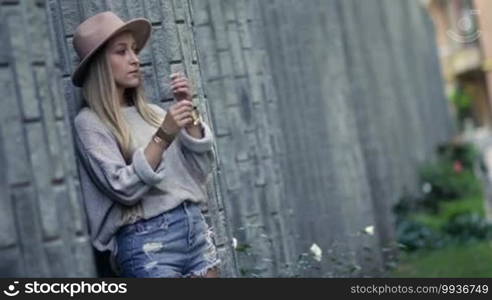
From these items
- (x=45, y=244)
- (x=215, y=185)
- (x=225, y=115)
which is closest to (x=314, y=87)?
(x=225, y=115)

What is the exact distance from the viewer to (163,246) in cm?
413

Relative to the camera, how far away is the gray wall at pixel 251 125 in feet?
10.6

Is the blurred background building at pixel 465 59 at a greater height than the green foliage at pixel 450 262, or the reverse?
the blurred background building at pixel 465 59

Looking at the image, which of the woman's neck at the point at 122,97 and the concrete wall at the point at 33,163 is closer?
the concrete wall at the point at 33,163

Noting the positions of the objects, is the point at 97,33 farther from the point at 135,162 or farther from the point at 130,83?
the point at 135,162

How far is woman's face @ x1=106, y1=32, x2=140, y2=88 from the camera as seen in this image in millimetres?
4293

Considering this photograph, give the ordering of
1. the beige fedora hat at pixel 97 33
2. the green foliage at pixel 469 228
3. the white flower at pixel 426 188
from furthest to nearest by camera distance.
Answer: the white flower at pixel 426 188
the green foliage at pixel 469 228
the beige fedora hat at pixel 97 33

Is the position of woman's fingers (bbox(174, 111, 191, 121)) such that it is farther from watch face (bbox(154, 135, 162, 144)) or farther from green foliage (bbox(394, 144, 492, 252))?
green foliage (bbox(394, 144, 492, 252))

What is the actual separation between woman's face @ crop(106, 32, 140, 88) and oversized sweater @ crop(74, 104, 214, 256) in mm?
129

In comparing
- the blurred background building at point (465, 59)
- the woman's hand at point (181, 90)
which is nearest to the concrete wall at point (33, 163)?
the woman's hand at point (181, 90)

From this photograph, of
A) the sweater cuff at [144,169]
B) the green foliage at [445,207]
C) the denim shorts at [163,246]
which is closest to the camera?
the sweater cuff at [144,169]

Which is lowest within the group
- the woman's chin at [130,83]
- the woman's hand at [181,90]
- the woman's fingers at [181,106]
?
the woman's fingers at [181,106]

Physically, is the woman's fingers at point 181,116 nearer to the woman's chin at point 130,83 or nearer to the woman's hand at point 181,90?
the woman's hand at point 181,90

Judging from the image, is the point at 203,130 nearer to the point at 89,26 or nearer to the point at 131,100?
the point at 131,100
